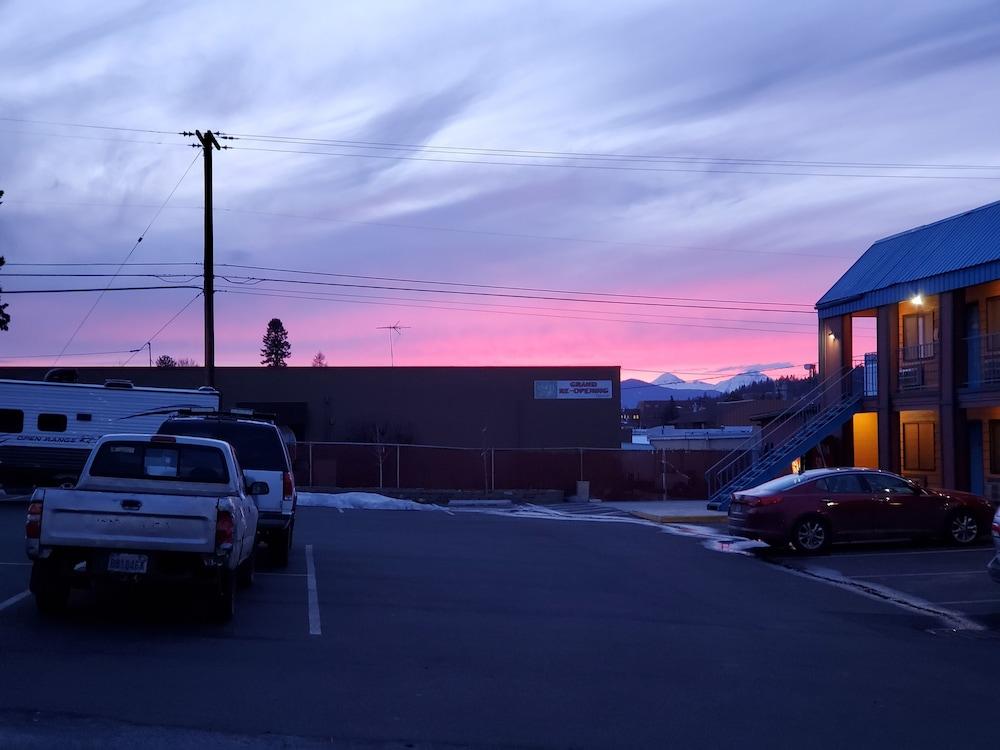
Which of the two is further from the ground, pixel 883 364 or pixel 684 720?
pixel 883 364

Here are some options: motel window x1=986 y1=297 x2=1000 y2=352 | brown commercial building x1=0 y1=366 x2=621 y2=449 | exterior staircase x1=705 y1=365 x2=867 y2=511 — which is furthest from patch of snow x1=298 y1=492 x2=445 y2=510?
brown commercial building x1=0 y1=366 x2=621 y2=449

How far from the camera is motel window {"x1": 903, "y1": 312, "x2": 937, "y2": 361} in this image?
94.3 ft

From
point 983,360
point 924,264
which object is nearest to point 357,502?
point 924,264

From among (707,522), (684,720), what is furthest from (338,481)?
(684,720)

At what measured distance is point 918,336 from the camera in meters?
29.6

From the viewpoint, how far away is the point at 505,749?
6.93 m

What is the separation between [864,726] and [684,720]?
4.37 ft

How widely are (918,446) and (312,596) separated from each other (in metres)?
22.5

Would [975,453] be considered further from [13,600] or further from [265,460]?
[13,600]

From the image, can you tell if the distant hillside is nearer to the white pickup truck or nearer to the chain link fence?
the chain link fence

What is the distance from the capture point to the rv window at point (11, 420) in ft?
90.8

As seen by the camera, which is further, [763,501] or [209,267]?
[209,267]

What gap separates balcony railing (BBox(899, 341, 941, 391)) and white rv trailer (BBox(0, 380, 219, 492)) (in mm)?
18941

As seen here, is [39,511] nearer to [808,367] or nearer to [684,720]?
[684,720]
